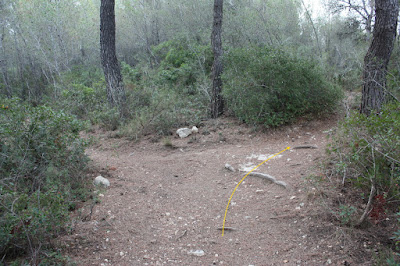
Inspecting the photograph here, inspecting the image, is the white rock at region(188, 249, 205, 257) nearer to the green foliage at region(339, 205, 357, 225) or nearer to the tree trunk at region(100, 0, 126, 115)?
the green foliage at region(339, 205, 357, 225)

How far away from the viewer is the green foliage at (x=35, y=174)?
247 centimetres

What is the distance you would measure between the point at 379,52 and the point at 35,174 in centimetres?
627

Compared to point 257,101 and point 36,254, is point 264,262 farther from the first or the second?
point 257,101

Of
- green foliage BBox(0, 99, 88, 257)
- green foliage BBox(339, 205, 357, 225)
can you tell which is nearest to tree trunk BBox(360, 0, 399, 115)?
green foliage BBox(339, 205, 357, 225)

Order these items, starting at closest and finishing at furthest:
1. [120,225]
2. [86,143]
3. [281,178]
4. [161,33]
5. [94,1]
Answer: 1. [120,225]
2. [86,143]
3. [281,178]
4. [161,33]
5. [94,1]

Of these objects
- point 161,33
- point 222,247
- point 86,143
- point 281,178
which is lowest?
point 222,247

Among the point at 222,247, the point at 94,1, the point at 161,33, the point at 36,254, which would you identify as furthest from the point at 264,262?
the point at 94,1

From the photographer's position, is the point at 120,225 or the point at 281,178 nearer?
the point at 120,225

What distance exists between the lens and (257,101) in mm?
7082

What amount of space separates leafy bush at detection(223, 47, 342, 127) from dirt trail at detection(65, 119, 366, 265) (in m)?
0.94

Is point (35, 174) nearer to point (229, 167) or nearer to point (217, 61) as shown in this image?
point (229, 167)

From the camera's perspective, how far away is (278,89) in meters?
6.89

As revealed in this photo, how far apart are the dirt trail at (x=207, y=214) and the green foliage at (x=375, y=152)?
655 millimetres

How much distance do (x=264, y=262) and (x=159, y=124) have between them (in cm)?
519
